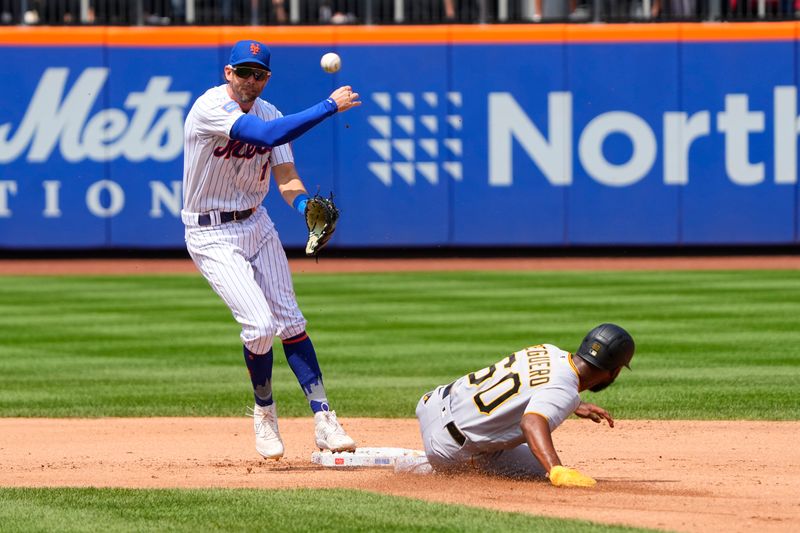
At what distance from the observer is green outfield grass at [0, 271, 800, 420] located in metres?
9.61

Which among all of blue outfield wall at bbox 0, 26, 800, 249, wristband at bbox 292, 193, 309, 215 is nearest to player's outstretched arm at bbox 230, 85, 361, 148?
wristband at bbox 292, 193, 309, 215

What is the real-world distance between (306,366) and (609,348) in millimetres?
1897

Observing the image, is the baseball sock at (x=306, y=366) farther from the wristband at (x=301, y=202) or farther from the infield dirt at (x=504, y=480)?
the wristband at (x=301, y=202)

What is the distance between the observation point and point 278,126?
6.54m

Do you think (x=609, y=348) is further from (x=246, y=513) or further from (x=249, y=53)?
(x=249, y=53)

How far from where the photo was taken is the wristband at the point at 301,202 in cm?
710

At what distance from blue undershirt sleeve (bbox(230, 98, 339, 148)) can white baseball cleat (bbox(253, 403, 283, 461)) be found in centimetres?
137

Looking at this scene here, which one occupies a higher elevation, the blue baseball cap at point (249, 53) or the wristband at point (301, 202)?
the blue baseball cap at point (249, 53)

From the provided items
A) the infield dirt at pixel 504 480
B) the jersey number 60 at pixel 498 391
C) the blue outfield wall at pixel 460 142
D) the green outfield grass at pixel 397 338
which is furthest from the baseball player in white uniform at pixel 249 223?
the blue outfield wall at pixel 460 142

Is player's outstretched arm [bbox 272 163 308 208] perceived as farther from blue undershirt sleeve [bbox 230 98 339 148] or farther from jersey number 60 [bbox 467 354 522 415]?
jersey number 60 [bbox 467 354 522 415]

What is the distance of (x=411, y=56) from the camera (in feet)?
68.2

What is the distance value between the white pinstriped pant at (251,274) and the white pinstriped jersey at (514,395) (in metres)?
1.12

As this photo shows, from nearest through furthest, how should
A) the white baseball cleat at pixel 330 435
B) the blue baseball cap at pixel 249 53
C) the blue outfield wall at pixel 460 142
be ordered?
the blue baseball cap at pixel 249 53, the white baseball cleat at pixel 330 435, the blue outfield wall at pixel 460 142

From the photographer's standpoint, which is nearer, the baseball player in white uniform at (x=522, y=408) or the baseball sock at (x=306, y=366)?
the baseball player in white uniform at (x=522, y=408)
